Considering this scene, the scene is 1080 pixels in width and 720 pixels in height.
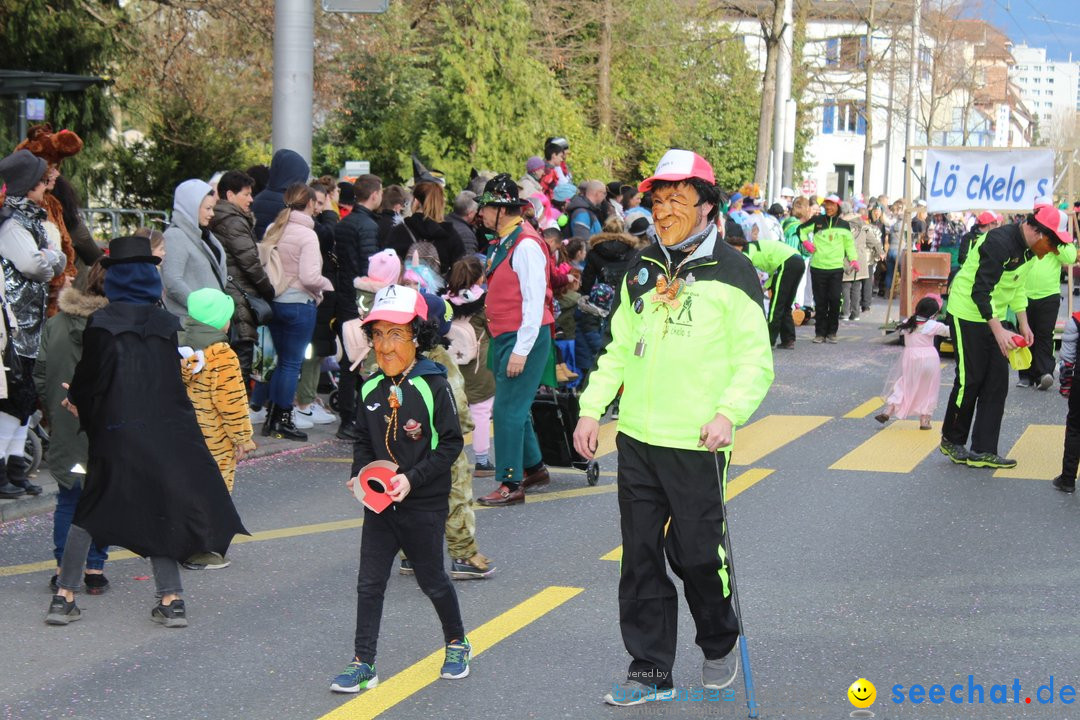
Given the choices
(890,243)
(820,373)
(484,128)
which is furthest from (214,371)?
(890,243)

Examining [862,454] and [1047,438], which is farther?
[1047,438]

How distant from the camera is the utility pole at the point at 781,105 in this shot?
28.0m

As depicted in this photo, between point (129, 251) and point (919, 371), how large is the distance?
7575mm

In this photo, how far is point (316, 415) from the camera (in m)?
12.2

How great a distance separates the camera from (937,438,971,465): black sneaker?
10643 mm

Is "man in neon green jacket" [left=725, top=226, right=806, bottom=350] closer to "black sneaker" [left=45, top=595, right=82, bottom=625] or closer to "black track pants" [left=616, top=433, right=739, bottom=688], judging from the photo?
"black sneaker" [left=45, top=595, right=82, bottom=625]

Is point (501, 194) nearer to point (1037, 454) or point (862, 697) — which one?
point (862, 697)

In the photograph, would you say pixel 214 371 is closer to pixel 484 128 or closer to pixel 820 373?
pixel 820 373

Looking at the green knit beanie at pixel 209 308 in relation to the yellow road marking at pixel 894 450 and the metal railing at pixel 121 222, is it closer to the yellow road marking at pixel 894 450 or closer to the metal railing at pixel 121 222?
the yellow road marking at pixel 894 450

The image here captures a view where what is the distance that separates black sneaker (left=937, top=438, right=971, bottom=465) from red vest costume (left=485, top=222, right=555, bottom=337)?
3.64 metres

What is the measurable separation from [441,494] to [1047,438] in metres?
7.78

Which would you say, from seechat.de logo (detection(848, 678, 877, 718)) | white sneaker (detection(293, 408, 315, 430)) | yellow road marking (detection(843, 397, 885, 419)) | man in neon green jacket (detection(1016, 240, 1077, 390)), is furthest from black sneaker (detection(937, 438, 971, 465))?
seechat.de logo (detection(848, 678, 877, 718))

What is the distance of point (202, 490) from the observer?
21.5 feet

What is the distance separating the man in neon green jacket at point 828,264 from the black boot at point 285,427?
396 inches
